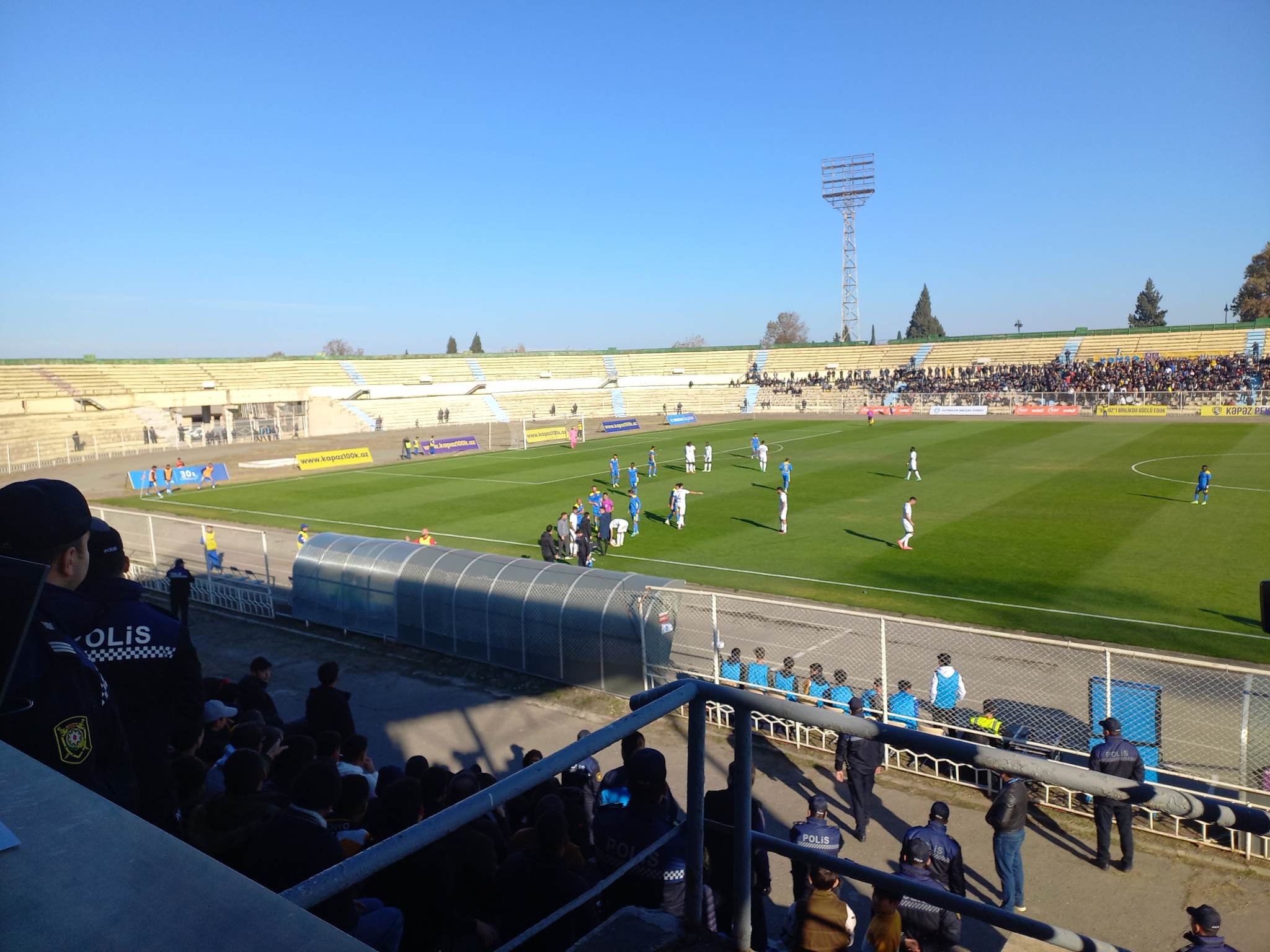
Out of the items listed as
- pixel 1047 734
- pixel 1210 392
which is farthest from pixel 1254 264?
pixel 1047 734

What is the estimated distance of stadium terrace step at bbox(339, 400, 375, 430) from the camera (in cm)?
6475

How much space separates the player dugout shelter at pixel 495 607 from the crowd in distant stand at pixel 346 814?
6.92 meters

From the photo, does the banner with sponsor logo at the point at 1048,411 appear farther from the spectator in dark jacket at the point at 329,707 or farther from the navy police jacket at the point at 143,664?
the navy police jacket at the point at 143,664

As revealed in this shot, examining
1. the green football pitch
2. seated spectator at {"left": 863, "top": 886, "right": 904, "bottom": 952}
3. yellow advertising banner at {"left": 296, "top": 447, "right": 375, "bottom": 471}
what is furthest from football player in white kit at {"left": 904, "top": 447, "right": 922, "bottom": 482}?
seated spectator at {"left": 863, "top": 886, "right": 904, "bottom": 952}

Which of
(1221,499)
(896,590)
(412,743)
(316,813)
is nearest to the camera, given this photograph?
(316,813)

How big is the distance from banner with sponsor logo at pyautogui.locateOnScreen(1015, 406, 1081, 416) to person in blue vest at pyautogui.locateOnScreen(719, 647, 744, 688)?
57.5 metres

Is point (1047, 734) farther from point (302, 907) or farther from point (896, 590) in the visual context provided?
point (302, 907)

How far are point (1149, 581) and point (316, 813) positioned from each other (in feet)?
67.7

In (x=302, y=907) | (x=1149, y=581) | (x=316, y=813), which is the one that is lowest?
(x=1149, y=581)

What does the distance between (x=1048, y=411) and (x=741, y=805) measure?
224 ft

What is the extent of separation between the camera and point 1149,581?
1956 cm

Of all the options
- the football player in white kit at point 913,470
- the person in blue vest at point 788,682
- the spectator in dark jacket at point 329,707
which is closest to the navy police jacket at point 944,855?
the person in blue vest at point 788,682

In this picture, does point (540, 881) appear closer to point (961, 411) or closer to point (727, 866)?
point (727, 866)

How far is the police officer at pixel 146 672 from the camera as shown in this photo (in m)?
4.14
